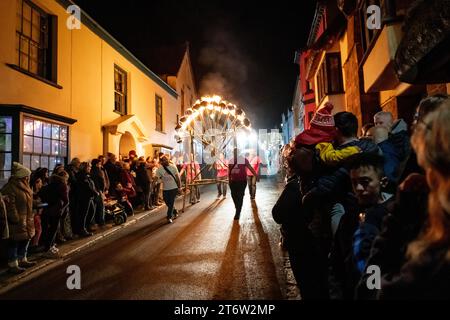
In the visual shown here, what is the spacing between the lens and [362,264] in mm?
1675

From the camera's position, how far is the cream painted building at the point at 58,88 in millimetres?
7734

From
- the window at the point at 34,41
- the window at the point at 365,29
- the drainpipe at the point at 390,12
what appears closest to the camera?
the drainpipe at the point at 390,12

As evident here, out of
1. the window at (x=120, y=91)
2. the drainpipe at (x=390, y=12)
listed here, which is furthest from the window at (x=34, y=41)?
the drainpipe at (x=390, y=12)

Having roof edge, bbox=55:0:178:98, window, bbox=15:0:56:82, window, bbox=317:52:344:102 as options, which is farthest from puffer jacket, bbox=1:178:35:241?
window, bbox=317:52:344:102

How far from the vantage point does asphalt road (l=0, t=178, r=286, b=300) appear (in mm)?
4141

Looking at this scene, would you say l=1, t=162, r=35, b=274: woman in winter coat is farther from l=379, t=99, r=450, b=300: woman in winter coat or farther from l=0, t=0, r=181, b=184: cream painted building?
l=379, t=99, r=450, b=300: woman in winter coat

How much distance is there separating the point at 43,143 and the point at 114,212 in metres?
2.93

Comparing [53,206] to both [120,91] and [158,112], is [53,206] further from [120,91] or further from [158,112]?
Answer: [158,112]

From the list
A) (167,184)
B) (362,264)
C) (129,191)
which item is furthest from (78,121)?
(362,264)

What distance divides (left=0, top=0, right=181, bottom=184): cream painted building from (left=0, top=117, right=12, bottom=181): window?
21 mm

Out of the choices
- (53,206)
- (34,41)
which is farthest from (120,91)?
(53,206)

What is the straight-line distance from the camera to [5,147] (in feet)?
25.2

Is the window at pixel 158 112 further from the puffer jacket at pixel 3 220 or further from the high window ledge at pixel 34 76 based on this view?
the puffer jacket at pixel 3 220
